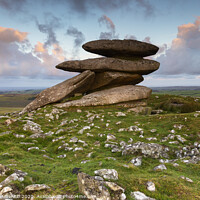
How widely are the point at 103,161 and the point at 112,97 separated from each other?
19429 millimetres

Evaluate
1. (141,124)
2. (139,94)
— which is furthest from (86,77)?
(141,124)

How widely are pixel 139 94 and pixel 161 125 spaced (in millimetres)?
14220

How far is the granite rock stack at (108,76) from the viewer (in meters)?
26.1

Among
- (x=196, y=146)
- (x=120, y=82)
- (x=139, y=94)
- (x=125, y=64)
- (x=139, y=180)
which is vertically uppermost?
(x=125, y=64)

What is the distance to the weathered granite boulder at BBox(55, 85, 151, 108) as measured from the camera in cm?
2459

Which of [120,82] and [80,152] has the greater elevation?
[120,82]

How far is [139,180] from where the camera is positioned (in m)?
5.05

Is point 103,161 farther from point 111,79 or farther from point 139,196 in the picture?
point 111,79

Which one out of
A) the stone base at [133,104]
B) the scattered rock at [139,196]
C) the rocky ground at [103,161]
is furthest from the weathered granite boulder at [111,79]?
the scattered rock at [139,196]

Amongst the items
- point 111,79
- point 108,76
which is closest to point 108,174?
point 108,76

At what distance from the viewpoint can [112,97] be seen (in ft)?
85.6

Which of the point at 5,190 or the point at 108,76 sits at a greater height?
the point at 108,76

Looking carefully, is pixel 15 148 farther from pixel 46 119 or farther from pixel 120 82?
pixel 120 82

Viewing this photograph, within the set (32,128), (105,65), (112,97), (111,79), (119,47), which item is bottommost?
(32,128)
